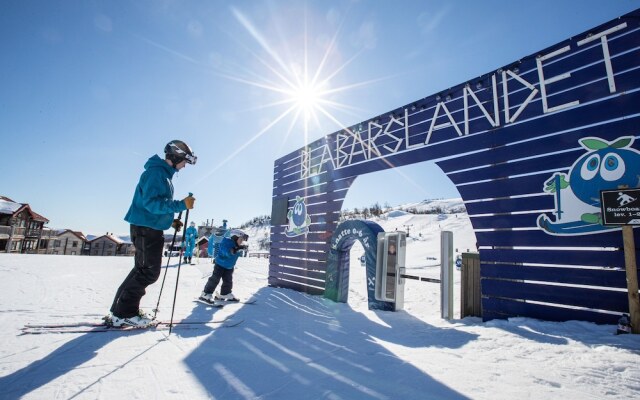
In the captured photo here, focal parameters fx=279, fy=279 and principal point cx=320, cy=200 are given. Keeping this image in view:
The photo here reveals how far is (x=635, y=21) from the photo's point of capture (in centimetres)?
374

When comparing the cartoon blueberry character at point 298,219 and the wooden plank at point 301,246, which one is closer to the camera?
the wooden plank at point 301,246

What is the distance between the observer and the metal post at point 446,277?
16.3 ft

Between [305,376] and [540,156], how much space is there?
4.58 m

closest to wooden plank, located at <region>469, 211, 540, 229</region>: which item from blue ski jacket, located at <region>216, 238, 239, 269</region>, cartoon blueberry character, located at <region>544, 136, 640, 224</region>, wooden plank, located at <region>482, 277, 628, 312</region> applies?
cartoon blueberry character, located at <region>544, 136, 640, 224</region>

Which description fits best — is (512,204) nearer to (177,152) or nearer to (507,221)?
(507,221)

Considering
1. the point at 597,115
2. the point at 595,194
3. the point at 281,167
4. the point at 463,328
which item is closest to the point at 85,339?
the point at 463,328

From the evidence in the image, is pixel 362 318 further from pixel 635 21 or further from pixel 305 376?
Answer: pixel 635 21

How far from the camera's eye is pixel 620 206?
325 centimetres

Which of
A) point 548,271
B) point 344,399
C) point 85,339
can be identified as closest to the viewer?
point 344,399

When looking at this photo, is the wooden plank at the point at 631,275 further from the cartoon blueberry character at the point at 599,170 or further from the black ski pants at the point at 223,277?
the black ski pants at the point at 223,277

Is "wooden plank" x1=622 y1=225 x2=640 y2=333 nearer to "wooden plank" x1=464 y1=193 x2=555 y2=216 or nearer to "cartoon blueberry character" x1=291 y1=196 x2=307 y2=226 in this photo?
"wooden plank" x1=464 y1=193 x2=555 y2=216

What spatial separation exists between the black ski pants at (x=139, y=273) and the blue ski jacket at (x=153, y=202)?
4.6 inches

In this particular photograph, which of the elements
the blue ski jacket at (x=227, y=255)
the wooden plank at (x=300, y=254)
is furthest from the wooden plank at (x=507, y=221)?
the blue ski jacket at (x=227, y=255)

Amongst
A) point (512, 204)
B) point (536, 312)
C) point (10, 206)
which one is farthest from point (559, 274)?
point (10, 206)
